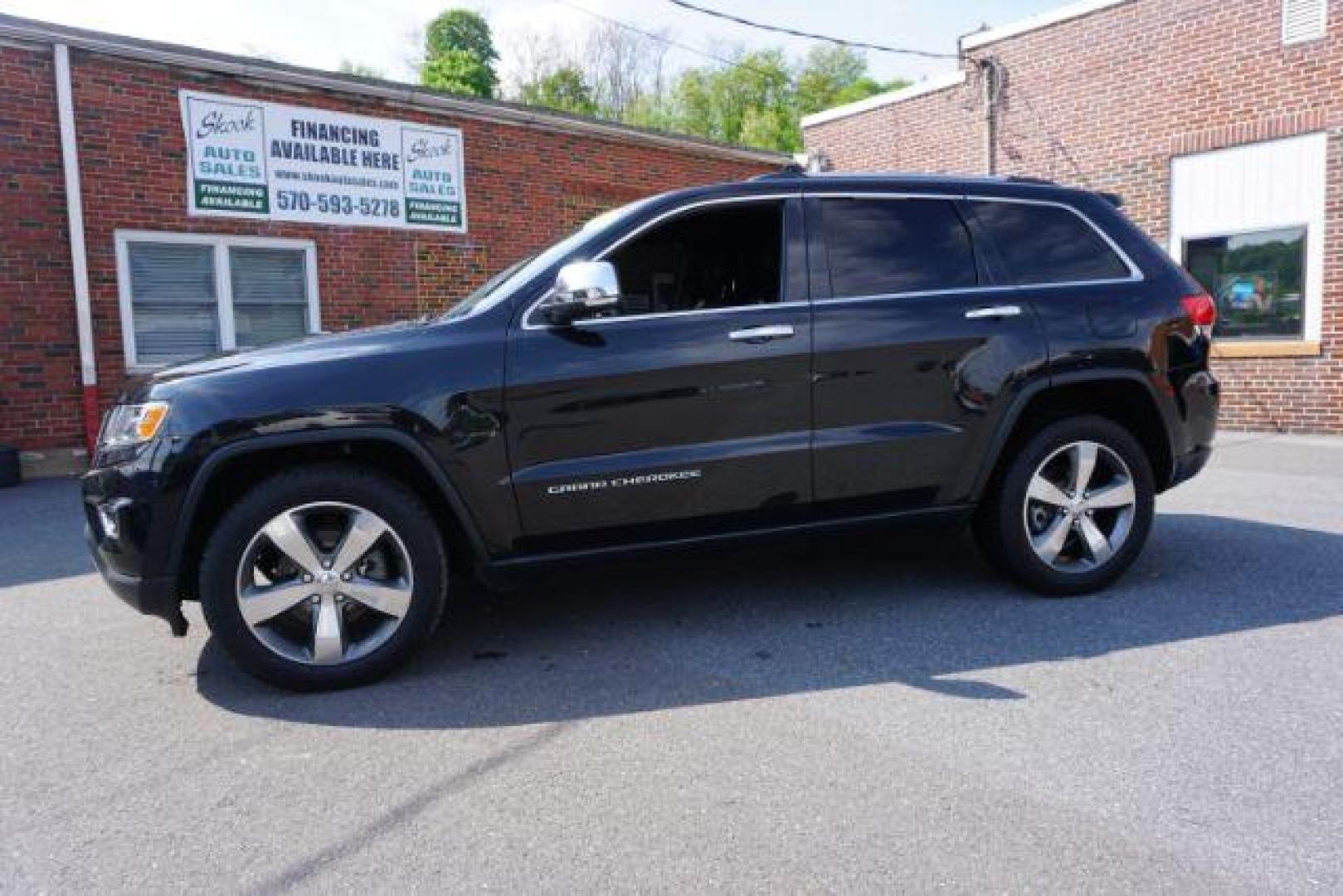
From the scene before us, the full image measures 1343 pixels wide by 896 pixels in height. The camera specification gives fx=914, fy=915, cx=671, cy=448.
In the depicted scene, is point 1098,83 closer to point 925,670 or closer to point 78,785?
point 925,670

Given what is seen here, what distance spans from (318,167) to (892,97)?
9113mm

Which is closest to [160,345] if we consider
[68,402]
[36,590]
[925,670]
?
[68,402]

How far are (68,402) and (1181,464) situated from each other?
9884mm

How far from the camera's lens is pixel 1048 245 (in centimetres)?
426

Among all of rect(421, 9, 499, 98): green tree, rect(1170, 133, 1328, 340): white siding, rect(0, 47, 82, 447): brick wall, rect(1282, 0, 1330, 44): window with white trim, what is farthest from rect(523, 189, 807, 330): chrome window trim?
rect(421, 9, 499, 98): green tree

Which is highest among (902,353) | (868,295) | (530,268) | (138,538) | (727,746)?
(530,268)

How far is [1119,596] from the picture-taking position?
166 inches

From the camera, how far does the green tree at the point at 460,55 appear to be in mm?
40000

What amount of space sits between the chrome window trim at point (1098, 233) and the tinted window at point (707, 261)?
1045mm

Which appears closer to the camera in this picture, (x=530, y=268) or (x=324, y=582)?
(x=324, y=582)

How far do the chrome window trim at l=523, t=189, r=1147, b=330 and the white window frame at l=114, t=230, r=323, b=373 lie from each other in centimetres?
656

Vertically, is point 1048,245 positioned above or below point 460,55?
below

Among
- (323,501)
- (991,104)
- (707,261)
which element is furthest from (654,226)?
(991,104)

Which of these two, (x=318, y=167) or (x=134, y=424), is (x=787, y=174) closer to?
(x=134, y=424)
